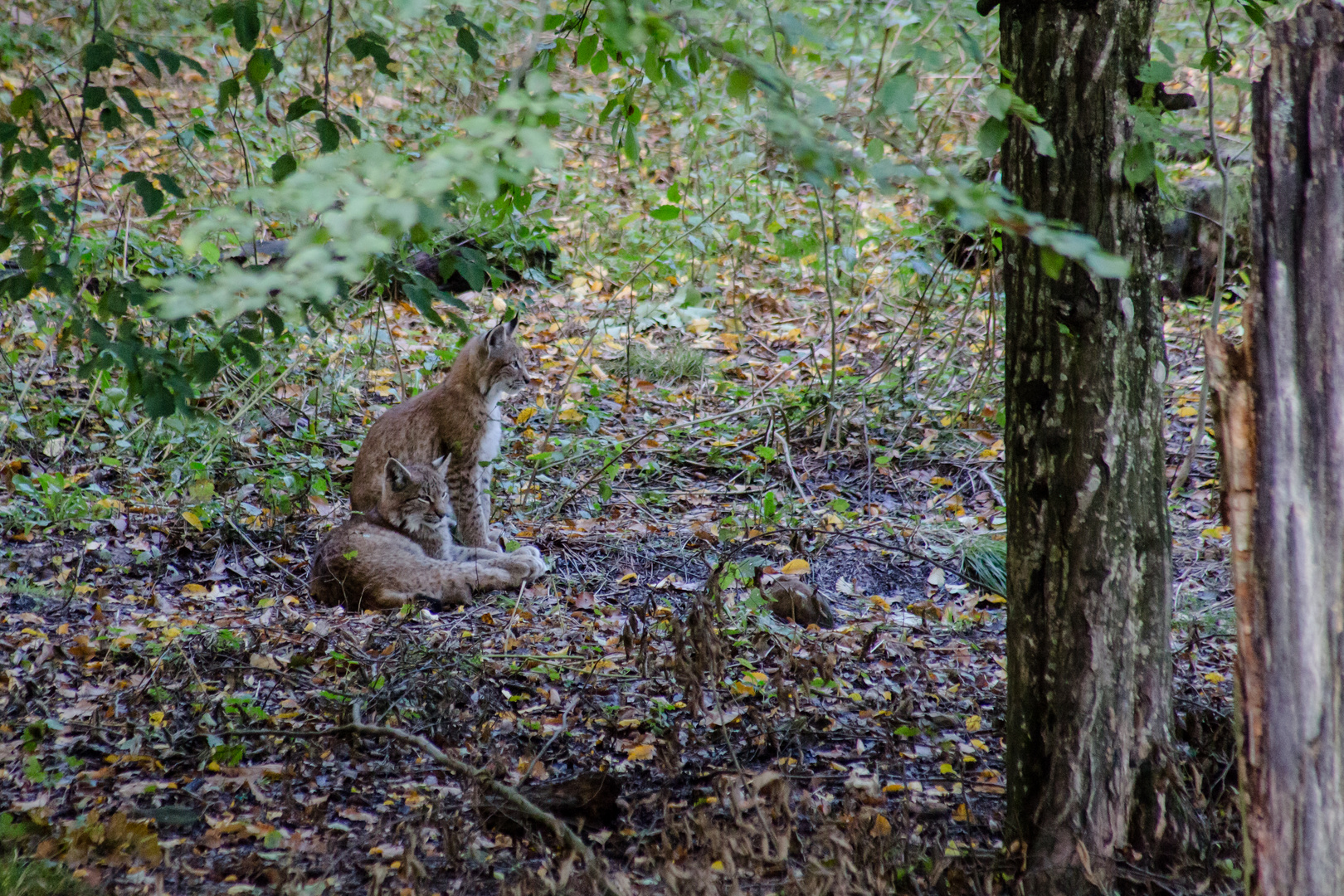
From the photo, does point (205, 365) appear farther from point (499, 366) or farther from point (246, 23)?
point (499, 366)

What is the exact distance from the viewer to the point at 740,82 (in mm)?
2416

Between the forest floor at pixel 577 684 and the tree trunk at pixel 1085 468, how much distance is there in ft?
0.82

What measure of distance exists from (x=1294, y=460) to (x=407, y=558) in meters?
4.98

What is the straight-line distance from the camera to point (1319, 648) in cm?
242

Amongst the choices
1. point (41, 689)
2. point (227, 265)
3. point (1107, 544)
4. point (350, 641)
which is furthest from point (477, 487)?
point (227, 265)

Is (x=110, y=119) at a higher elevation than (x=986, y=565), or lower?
higher

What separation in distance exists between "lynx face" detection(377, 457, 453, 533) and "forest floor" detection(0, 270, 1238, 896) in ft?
2.24

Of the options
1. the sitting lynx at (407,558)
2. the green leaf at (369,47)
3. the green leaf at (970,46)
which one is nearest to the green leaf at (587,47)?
the green leaf at (369,47)

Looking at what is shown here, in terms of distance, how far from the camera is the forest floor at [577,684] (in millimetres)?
3494

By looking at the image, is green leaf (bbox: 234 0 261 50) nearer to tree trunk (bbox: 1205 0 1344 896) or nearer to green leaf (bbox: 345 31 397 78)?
green leaf (bbox: 345 31 397 78)

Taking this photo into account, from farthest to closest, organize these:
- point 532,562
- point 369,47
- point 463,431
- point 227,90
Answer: point 463,431, point 532,562, point 227,90, point 369,47

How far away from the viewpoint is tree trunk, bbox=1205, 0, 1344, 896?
2.36 metres

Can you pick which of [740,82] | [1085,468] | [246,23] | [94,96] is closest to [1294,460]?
[1085,468]

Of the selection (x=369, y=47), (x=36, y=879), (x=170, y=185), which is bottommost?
(x=36, y=879)
